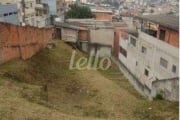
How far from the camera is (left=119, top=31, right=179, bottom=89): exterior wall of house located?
76.6 ft

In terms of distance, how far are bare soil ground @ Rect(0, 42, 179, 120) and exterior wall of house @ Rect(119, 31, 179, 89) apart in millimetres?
1540

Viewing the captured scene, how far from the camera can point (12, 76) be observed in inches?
874

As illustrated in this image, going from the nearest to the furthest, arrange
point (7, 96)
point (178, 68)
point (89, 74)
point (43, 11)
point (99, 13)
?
point (7, 96), point (178, 68), point (89, 74), point (43, 11), point (99, 13)

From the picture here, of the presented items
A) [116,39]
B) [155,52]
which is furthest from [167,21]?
[116,39]

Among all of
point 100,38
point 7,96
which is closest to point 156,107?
point 7,96

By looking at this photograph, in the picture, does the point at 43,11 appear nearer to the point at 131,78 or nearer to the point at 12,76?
the point at 131,78

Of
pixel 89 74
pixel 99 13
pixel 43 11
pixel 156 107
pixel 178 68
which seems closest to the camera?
pixel 156 107

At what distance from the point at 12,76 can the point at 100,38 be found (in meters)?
19.2

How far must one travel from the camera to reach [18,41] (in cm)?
2556

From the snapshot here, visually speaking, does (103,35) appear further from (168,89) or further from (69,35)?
(168,89)

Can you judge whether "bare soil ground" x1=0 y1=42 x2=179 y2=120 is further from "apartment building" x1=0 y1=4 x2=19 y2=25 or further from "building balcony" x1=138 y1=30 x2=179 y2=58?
"apartment building" x1=0 y1=4 x2=19 y2=25

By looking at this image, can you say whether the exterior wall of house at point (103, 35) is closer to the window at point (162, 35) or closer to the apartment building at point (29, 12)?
the apartment building at point (29, 12)

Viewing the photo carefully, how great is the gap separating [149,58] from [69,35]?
50.9 ft

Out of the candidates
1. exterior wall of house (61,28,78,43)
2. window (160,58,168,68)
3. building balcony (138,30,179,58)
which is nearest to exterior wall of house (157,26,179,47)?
building balcony (138,30,179,58)
